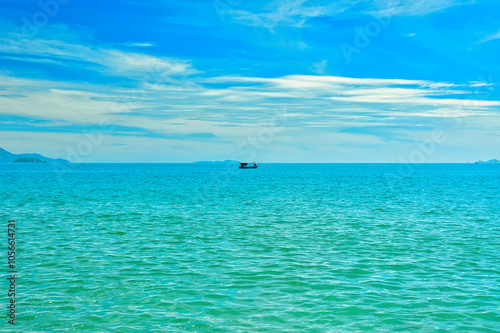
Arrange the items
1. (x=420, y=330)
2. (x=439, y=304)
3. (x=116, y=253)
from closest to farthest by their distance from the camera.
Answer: (x=420, y=330)
(x=439, y=304)
(x=116, y=253)

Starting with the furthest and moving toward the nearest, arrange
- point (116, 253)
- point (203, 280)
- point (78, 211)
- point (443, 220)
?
point (78, 211) < point (443, 220) < point (116, 253) < point (203, 280)

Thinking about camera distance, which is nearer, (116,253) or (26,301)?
(26,301)

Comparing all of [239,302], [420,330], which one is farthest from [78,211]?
[420,330]

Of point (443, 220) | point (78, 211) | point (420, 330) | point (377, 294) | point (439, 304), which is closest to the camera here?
point (420, 330)

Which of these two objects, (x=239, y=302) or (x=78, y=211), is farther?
(x=78, y=211)

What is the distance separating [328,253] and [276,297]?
897 cm

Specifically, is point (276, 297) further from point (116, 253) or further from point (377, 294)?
point (116, 253)

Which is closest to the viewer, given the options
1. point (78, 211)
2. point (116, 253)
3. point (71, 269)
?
point (71, 269)

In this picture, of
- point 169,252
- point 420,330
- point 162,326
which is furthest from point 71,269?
point 420,330

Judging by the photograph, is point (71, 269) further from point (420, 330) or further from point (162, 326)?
point (420, 330)

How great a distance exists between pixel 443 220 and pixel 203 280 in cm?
3080

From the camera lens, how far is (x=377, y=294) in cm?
1758

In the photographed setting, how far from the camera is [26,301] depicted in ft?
53.9

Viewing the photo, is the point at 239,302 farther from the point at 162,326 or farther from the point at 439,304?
the point at 439,304
